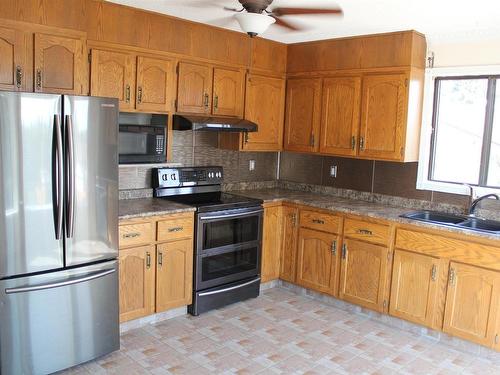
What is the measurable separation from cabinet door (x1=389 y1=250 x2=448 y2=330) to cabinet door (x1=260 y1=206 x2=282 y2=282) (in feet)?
3.89

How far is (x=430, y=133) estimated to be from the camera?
13.5 ft

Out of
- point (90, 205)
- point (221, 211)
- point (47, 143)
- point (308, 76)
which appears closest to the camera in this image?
point (47, 143)

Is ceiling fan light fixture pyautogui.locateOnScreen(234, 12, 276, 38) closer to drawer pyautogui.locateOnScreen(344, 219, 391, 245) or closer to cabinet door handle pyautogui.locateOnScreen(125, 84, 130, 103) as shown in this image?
cabinet door handle pyautogui.locateOnScreen(125, 84, 130, 103)

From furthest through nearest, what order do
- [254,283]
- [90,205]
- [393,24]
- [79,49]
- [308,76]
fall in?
[308,76] → [254,283] → [393,24] → [79,49] → [90,205]

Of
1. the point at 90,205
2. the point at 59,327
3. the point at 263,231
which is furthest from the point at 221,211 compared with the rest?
the point at 59,327

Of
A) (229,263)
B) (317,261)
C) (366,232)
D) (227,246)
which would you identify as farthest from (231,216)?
(366,232)

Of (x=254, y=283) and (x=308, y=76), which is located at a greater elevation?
(x=308, y=76)

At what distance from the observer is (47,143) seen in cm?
265

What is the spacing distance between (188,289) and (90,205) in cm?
124

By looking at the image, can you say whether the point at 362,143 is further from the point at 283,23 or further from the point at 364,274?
the point at 283,23

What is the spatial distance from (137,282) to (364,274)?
6.16 ft

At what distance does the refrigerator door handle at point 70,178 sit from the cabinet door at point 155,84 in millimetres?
1004

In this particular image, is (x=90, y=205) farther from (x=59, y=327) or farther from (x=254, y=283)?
(x=254, y=283)

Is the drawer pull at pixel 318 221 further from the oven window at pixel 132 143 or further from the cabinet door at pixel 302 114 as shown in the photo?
the oven window at pixel 132 143
